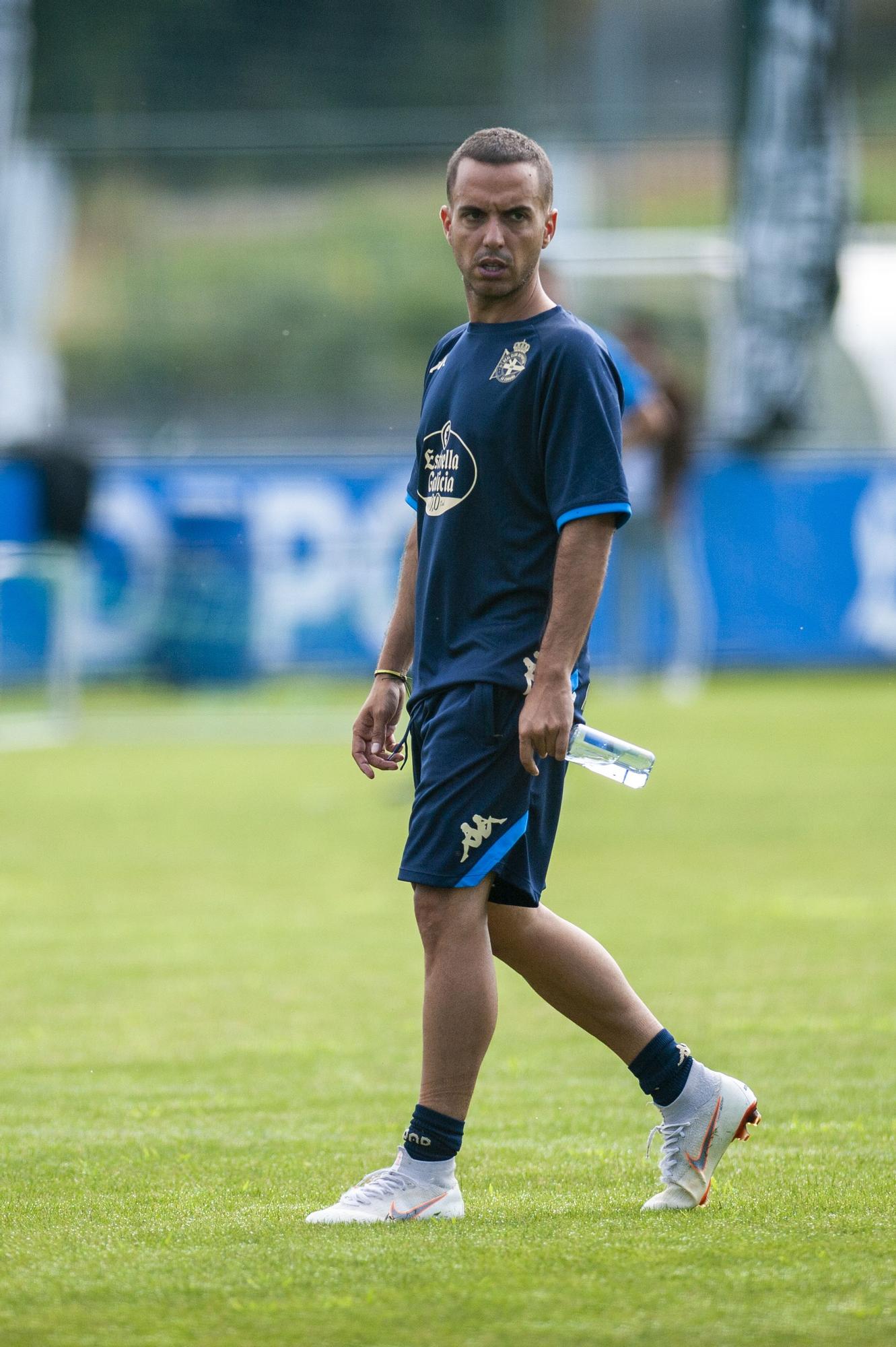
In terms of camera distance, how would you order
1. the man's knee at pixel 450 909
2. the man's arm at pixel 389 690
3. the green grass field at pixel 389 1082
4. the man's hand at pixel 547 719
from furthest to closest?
the man's arm at pixel 389 690
the man's knee at pixel 450 909
the man's hand at pixel 547 719
the green grass field at pixel 389 1082

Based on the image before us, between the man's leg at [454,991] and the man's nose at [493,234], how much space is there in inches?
43.6

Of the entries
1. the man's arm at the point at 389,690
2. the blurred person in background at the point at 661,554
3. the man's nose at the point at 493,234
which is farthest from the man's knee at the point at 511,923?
the blurred person in background at the point at 661,554

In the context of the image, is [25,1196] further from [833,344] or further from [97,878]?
[833,344]

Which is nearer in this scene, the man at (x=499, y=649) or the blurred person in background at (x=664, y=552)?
the man at (x=499, y=649)

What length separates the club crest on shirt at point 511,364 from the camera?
379cm

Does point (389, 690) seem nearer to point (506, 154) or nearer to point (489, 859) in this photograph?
point (489, 859)

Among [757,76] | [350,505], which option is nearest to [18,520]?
[350,505]

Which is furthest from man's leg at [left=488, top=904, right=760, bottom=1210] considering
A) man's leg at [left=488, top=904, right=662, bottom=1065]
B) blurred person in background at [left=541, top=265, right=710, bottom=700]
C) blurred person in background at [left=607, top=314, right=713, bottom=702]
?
blurred person in background at [left=607, top=314, right=713, bottom=702]

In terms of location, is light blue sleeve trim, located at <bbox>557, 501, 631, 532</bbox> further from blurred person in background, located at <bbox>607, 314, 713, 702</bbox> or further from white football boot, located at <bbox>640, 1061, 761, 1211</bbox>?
blurred person in background, located at <bbox>607, 314, 713, 702</bbox>

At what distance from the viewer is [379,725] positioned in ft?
13.6

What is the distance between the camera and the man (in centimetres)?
371

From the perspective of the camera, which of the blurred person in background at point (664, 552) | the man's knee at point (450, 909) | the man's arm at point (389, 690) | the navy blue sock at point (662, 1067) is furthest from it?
the blurred person in background at point (664, 552)

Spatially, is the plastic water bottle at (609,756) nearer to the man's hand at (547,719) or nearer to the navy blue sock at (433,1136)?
the man's hand at (547,719)

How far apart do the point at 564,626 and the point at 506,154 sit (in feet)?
2.79
